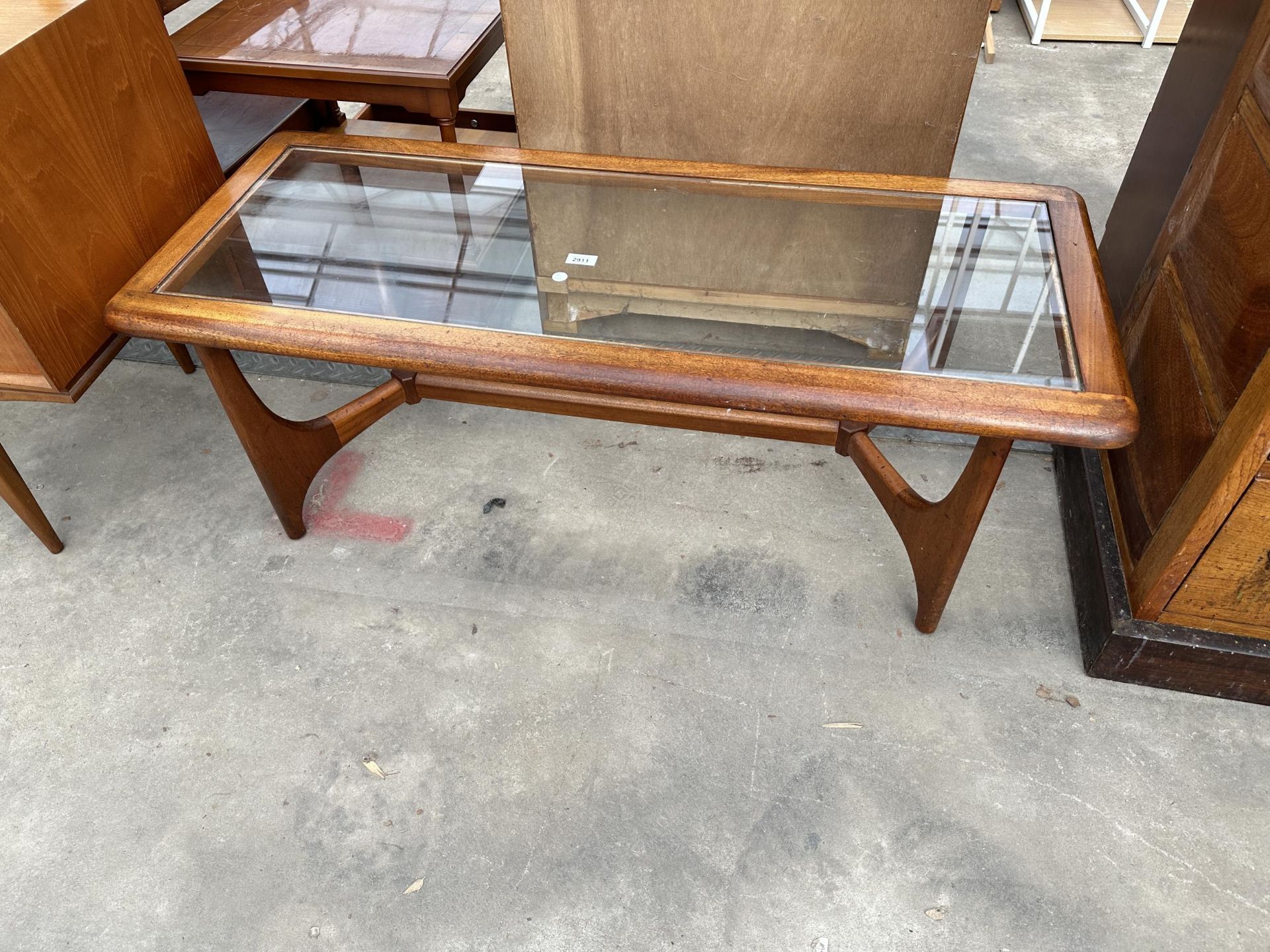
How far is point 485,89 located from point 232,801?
117 inches

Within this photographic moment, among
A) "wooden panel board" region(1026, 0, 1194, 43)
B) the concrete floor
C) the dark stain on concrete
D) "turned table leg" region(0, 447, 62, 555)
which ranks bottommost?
the dark stain on concrete

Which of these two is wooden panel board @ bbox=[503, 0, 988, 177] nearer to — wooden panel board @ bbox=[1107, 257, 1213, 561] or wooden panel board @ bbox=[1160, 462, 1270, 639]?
wooden panel board @ bbox=[1107, 257, 1213, 561]

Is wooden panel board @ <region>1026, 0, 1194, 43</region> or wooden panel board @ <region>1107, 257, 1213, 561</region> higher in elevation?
wooden panel board @ <region>1107, 257, 1213, 561</region>

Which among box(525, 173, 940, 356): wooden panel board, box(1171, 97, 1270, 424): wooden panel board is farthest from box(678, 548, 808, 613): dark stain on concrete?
box(1171, 97, 1270, 424): wooden panel board

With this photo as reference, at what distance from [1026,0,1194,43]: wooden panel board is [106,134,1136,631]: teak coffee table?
112 inches

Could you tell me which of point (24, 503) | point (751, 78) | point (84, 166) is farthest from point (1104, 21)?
point (24, 503)

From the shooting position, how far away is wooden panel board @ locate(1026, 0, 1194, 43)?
3668 mm

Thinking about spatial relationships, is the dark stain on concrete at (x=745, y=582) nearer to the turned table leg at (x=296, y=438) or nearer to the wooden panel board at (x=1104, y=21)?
the turned table leg at (x=296, y=438)

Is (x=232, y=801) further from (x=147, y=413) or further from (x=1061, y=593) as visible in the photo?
(x=1061, y=593)

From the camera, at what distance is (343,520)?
1.86 meters

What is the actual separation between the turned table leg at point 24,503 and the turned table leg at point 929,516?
1555 mm

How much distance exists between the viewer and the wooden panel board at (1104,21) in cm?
367

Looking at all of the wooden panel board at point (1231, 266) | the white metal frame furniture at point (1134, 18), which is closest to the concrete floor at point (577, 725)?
the wooden panel board at point (1231, 266)

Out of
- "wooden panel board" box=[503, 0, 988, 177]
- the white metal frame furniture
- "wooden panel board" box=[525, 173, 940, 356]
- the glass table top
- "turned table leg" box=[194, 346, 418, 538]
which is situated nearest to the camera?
the glass table top
